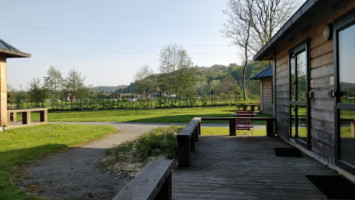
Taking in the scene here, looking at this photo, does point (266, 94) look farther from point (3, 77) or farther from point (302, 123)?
point (3, 77)

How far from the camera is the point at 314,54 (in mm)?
4457

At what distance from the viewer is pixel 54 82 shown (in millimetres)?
25031

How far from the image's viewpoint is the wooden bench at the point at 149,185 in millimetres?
1542

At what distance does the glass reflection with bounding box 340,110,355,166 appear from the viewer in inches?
128

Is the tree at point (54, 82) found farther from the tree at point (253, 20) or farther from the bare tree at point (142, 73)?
the tree at point (253, 20)

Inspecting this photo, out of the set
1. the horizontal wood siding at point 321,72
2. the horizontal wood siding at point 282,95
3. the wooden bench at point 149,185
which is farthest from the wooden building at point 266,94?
the wooden bench at point 149,185

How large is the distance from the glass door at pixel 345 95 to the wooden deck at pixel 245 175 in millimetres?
515

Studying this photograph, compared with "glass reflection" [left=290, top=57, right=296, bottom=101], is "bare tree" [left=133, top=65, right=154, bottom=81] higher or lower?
higher

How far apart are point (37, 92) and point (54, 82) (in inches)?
101

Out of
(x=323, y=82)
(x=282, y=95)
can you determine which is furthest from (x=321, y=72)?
(x=282, y=95)

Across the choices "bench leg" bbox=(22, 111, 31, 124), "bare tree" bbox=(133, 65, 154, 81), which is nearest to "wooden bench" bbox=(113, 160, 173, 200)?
"bench leg" bbox=(22, 111, 31, 124)

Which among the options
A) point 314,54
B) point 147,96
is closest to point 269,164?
point 314,54

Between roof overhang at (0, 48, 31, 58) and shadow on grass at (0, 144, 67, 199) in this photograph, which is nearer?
shadow on grass at (0, 144, 67, 199)

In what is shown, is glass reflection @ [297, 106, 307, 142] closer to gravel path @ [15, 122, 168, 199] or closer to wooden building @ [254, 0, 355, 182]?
wooden building @ [254, 0, 355, 182]
